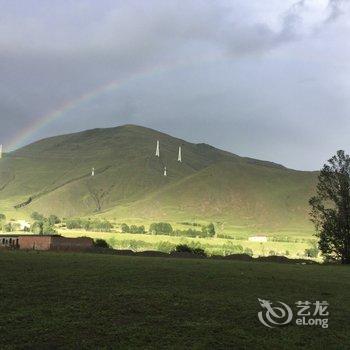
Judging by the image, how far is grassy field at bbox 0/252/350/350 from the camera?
16609 mm

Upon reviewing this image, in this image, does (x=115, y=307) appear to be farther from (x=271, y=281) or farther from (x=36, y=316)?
(x=271, y=281)

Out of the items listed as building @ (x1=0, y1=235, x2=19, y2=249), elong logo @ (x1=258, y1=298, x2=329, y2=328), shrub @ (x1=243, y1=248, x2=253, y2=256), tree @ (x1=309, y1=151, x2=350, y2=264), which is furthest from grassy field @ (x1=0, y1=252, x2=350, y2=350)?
shrub @ (x1=243, y1=248, x2=253, y2=256)

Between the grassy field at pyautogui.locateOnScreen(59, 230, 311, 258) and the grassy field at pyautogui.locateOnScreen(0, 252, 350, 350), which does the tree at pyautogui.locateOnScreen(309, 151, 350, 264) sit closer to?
the grassy field at pyautogui.locateOnScreen(0, 252, 350, 350)

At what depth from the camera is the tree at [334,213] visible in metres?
69.4

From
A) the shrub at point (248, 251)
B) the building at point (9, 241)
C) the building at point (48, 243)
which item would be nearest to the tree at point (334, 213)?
the building at point (48, 243)

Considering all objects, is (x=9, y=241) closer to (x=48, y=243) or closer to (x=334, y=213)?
(x=48, y=243)

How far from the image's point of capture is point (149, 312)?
1989 cm

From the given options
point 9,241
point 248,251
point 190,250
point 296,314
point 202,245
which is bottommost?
point 248,251

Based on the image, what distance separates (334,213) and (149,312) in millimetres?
56172

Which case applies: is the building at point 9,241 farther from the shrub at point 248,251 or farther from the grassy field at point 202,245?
the shrub at point 248,251

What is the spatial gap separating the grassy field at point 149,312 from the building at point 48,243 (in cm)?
4690

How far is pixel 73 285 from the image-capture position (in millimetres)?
24703

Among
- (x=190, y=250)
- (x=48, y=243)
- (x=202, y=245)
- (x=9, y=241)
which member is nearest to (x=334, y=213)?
(x=190, y=250)

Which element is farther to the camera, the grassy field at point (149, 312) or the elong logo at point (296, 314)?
the elong logo at point (296, 314)
